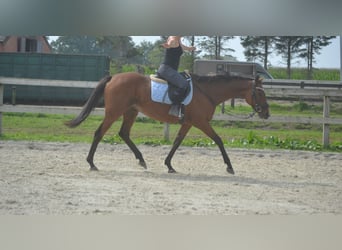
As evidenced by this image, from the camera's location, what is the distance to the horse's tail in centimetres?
287

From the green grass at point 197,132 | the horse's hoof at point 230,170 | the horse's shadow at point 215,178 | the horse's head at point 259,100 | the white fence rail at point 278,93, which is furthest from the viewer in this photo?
the green grass at point 197,132

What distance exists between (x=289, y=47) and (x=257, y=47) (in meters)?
0.13

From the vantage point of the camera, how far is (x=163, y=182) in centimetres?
251

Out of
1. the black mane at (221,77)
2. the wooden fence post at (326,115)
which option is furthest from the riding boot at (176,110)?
the wooden fence post at (326,115)

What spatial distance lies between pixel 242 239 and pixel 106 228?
0.48 m

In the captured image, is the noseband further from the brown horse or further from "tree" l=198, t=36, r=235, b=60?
"tree" l=198, t=36, r=235, b=60

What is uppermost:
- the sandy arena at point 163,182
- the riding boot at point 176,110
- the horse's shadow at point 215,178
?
the riding boot at point 176,110

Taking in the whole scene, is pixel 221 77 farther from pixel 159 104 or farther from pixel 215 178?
pixel 215 178

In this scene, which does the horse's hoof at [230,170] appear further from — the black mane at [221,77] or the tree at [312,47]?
the tree at [312,47]

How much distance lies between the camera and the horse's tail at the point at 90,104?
9.40 ft

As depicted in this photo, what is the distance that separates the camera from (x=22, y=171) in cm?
243

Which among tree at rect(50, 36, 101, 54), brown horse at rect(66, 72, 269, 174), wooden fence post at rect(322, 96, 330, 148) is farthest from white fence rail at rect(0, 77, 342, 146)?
tree at rect(50, 36, 101, 54)

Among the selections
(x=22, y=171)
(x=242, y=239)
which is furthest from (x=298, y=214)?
(x=22, y=171)

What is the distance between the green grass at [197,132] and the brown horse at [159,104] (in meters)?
0.16
